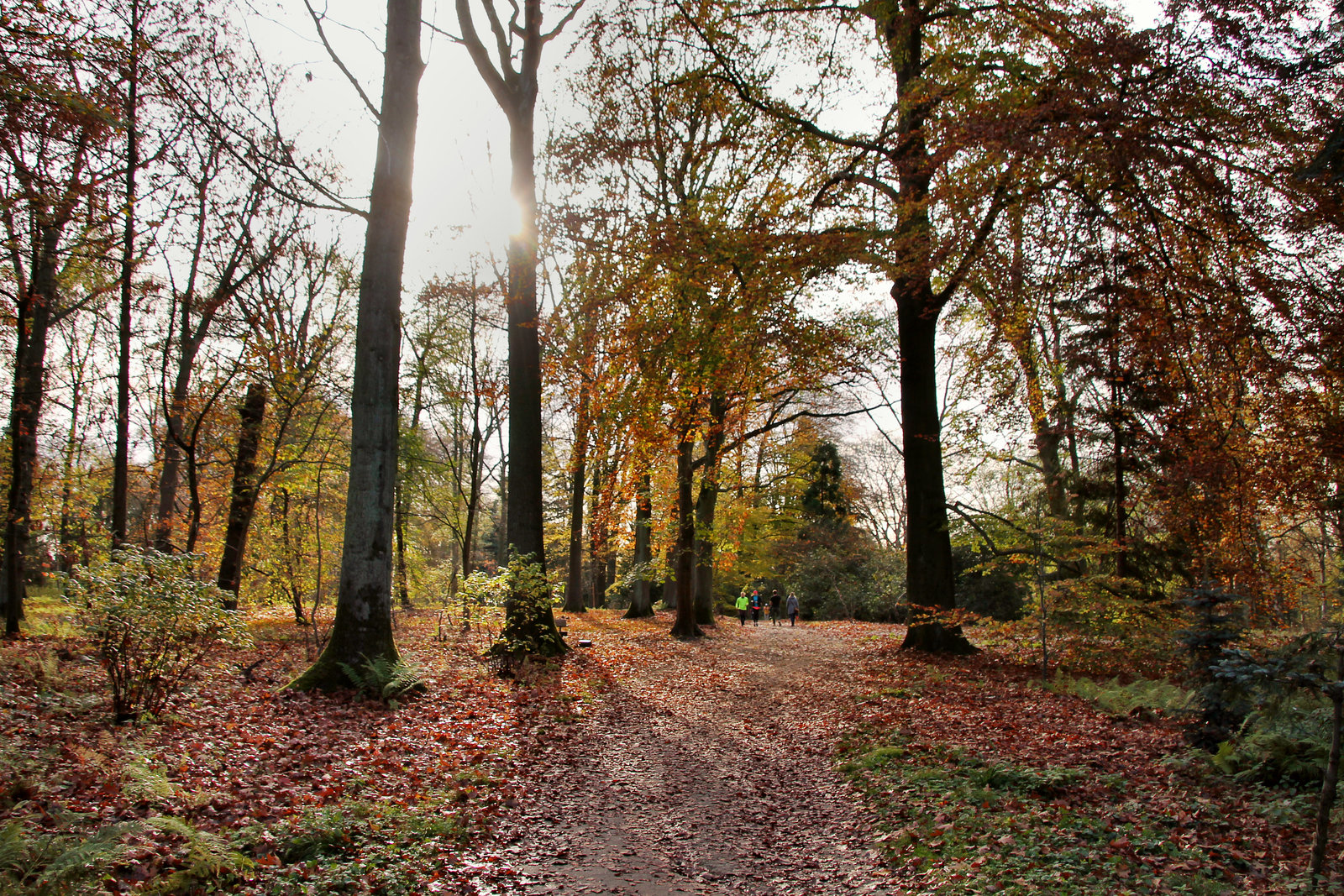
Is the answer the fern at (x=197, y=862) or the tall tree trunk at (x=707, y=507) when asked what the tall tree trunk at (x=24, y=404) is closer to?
the fern at (x=197, y=862)

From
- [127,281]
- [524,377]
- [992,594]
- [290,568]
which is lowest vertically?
[992,594]

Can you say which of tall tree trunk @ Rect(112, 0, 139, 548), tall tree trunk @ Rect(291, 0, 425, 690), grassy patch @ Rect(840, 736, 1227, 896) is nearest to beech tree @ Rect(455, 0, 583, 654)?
tall tree trunk @ Rect(291, 0, 425, 690)

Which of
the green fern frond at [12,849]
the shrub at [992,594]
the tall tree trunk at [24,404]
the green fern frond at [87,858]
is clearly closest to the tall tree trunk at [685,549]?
the shrub at [992,594]

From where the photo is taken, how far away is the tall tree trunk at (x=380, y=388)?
758cm

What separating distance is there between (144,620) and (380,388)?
10.9 feet

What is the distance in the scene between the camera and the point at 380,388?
7.93 m

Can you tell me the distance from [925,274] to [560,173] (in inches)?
394

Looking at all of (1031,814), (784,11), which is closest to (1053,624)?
(1031,814)

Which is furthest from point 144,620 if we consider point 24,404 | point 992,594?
point 992,594

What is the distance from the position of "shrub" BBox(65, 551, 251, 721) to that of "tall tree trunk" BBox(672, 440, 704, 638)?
10.8 metres

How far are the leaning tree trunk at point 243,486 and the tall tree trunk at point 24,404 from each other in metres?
3.02

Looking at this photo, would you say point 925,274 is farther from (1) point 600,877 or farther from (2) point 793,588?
(2) point 793,588

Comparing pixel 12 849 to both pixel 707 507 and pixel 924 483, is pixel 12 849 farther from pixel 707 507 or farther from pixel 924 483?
pixel 707 507

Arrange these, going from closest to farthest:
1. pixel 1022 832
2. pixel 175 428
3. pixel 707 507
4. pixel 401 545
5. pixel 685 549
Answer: pixel 1022 832 < pixel 175 428 < pixel 685 549 < pixel 401 545 < pixel 707 507
